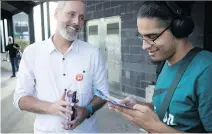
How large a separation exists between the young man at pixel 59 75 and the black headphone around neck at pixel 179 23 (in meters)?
0.71

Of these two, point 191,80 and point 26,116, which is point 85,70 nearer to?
point 191,80

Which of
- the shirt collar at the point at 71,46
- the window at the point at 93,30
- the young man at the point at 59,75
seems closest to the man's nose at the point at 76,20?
the young man at the point at 59,75

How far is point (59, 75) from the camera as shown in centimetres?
188

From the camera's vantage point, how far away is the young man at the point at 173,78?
4.03 ft

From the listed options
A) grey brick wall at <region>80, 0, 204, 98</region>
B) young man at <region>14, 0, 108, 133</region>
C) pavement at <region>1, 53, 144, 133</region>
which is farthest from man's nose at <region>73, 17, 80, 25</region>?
grey brick wall at <region>80, 0, 204, 98</region>

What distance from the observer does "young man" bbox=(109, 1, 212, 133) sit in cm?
123

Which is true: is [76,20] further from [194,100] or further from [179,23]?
[194,100]

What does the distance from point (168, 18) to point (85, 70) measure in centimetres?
76

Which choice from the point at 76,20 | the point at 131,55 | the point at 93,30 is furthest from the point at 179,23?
the point at 93,30

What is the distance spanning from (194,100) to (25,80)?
117 cm

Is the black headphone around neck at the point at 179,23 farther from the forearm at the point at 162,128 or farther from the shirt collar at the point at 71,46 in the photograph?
the shirt collar at the point at 71,46

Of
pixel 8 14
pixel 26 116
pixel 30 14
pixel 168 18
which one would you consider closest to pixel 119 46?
pixel 26 116

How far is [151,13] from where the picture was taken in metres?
1.36

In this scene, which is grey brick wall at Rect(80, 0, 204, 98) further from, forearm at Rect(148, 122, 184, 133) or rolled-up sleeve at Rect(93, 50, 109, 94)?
forearm at Rect(148, 122, 184, 133)
